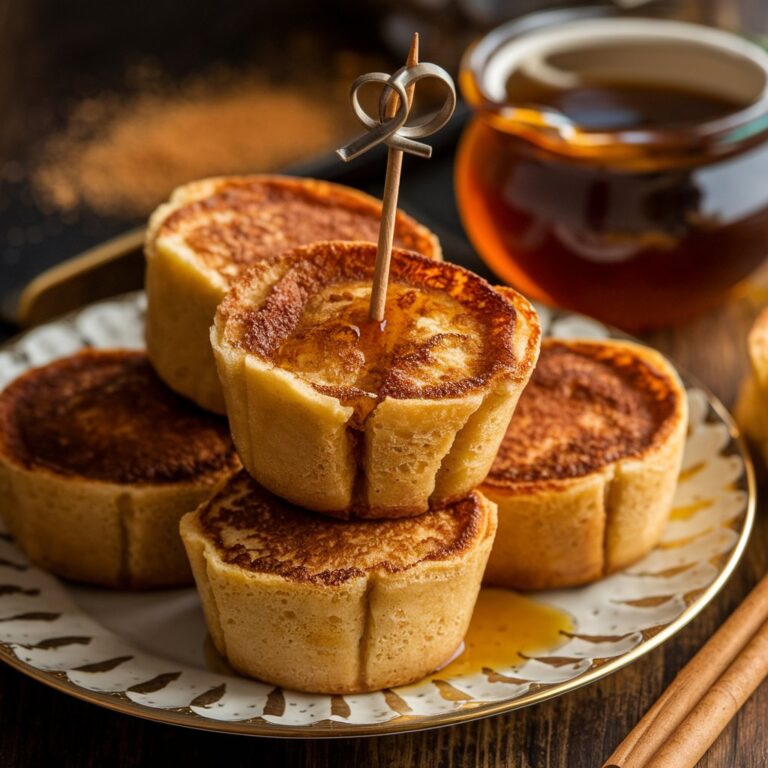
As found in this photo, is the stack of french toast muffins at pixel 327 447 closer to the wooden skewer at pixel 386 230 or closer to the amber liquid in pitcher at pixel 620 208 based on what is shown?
the wooden skewer at pixel 386 230

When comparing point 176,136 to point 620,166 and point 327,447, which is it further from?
point 327,447

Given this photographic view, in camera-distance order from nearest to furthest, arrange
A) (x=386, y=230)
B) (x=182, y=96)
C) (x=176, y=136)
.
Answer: (x=386, y=230) < (x=176, y=136) < (x=182, y=96)

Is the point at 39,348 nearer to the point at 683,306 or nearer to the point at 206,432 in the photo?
the point at 206,432

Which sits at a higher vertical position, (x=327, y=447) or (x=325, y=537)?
(x=327, y=447)

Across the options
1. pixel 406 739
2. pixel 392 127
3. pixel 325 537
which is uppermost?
pixel 392 127

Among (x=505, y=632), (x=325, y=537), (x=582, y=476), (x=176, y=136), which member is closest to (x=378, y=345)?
(x=325, y=537)

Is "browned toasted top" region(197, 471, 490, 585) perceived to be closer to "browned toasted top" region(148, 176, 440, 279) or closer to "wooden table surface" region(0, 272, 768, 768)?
"wooden table surface" region(0, 272, 768, 768)

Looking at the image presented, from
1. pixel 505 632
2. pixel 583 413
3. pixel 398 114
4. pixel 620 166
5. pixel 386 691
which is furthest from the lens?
pixel 620 166

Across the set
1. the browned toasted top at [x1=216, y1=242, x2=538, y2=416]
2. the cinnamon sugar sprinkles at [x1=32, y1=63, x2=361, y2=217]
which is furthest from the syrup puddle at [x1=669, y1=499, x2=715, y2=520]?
the cinnamon sugar sprinkles at [x1=32, y1=63, x2=361, y2=217]
